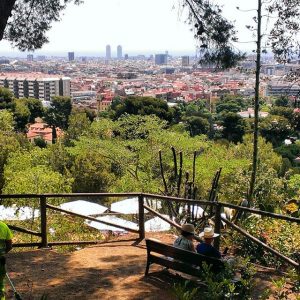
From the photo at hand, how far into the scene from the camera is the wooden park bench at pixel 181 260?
4.73m

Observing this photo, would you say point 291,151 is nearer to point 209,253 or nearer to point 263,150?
point 263,150

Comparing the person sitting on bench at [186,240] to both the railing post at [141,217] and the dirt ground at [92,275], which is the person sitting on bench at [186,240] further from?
the railing post at [141,217]

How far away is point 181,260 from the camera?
5.12m

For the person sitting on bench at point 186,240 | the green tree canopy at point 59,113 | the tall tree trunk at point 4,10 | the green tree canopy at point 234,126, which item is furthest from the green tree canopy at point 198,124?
the tall tree trunk at point 4,10

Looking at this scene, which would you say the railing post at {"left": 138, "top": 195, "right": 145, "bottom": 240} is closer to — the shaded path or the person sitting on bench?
the shaded path

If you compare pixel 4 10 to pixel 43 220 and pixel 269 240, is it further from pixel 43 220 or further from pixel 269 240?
pixel 269 240

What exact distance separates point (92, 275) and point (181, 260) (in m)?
1.26

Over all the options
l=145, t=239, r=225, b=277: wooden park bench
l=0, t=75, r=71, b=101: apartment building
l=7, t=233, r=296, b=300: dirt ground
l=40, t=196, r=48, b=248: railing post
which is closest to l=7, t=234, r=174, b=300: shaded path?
l=7, t=233, r=296, b=300: dirt ground

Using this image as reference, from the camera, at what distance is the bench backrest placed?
185 inches

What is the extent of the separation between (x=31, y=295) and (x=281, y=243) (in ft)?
10.4

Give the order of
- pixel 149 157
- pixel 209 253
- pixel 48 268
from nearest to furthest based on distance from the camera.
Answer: pixel 209 253 < pixel 48 268 < pixel 149 157

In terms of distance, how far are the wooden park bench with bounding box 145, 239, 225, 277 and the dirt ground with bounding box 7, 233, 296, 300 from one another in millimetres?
247

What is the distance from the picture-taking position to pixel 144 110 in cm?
4512

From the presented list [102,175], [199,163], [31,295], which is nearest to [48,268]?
[31,295]
